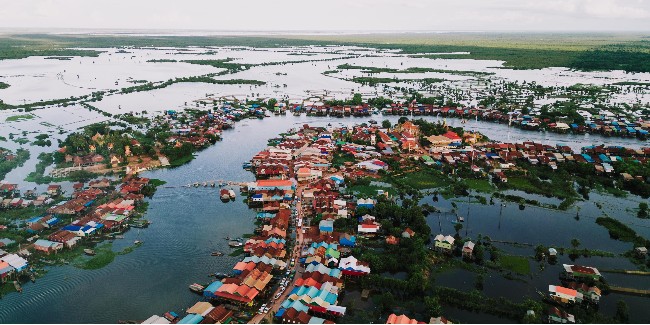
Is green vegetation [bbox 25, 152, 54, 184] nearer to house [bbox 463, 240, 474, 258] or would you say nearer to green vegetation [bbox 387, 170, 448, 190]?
green vegetation [bbox 387, 170, 448, 190]

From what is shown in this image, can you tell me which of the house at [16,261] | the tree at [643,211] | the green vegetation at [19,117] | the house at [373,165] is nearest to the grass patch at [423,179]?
the house at [373,165]

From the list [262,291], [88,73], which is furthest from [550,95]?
[88,73]

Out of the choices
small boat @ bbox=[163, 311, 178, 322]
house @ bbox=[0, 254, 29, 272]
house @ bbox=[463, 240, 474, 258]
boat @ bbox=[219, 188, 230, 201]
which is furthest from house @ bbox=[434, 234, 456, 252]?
house @ bbox=[0, 254, 29, 272]

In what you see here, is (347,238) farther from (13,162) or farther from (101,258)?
(13,162)

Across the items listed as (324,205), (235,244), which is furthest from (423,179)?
(235,244)

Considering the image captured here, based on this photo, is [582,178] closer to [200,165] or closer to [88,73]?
[200,165]

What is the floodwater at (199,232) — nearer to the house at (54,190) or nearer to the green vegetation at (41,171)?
the green vegetation at (41,171)
